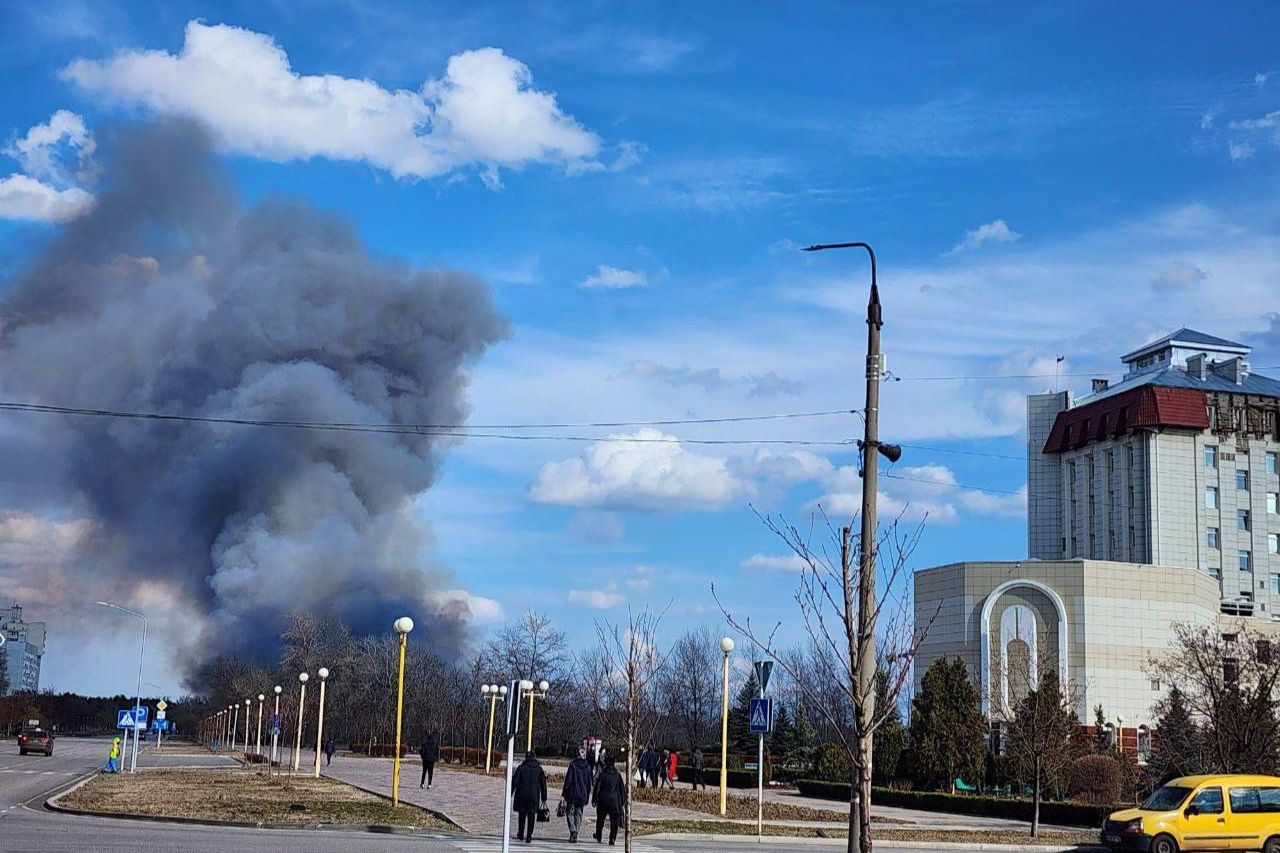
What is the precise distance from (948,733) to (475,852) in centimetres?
3238

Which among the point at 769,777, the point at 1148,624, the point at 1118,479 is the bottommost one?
the point at 769,777

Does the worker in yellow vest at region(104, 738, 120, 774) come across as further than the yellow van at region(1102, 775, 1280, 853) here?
Yes

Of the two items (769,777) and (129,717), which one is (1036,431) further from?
(129,717)

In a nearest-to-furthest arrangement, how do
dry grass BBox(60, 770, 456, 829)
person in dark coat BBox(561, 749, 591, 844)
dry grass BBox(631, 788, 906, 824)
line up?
person in dark coat BBox(561, 749, 591, 844) < dry grass BBox(60, 770, 456, 829) < dry grass BBox(631, 788, 906, 824)

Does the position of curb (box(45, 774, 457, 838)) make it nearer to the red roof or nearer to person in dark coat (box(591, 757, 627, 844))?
person in dark coat (box(591, 757, 627, 844))

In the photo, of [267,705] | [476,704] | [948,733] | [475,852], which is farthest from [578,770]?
[476,704]

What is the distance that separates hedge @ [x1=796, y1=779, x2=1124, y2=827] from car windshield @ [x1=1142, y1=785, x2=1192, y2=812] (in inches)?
326

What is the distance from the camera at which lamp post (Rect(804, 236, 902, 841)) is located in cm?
1509

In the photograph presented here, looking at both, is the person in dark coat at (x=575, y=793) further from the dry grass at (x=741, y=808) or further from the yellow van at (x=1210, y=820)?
the yellow van at (x=1210, y=820)

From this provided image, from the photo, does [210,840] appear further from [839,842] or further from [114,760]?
[114,760]

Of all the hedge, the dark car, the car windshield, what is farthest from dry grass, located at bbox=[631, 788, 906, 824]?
the dark car

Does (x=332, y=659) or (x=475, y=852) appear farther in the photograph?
(x=332, y=659)

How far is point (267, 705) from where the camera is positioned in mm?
84688

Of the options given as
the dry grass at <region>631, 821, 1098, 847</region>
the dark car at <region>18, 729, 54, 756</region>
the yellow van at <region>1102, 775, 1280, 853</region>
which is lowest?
the dark car at <region>18, 729, 54, 756</region>
